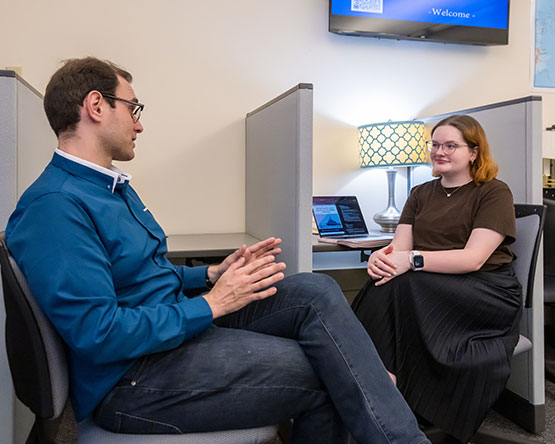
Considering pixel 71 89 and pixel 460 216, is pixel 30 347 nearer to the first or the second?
pixel 71 89

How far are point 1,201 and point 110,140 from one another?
0.39 meters

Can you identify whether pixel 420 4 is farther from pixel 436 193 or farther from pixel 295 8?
pixel 436 193

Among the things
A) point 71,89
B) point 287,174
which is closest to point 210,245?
point 287,174

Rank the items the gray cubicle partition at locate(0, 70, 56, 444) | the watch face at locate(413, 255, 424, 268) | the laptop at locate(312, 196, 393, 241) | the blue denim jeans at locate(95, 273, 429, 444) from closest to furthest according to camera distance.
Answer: the blue denim jeans at locate(95, 273, 429, 444)
the gray cubicle partition at locate(0, 70, 56, 444)
the watch face at locate(413, 255, 424, 268)
the laptop at locate(312, 196, 393, 241)

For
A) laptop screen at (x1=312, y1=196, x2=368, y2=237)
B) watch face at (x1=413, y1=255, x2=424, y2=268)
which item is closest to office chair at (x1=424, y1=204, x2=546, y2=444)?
watch face at (x1=413, y1=255, x2=424, y2=268)

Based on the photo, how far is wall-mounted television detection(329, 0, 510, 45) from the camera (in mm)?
2357

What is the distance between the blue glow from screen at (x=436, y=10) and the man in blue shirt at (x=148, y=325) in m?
1.60

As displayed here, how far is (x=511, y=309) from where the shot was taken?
154cm

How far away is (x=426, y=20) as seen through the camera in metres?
2.47

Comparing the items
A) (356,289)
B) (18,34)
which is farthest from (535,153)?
(18,34)

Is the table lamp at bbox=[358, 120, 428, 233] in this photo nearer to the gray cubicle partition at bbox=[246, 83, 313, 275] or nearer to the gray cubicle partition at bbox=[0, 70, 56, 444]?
the gray cubicle partition at bbox=[246, 83, 313, 275]

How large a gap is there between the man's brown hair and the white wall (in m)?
1.09

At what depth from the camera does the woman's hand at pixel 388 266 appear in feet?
5.21

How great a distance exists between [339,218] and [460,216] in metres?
0.62
